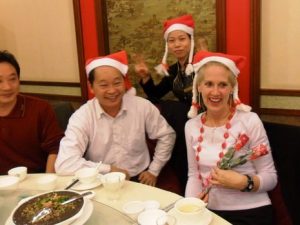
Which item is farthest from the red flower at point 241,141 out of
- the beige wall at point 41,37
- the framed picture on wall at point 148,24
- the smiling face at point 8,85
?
the beige wall at point 41,37

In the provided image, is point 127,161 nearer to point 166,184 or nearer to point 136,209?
point 166,184

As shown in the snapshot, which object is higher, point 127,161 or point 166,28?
point 166,28

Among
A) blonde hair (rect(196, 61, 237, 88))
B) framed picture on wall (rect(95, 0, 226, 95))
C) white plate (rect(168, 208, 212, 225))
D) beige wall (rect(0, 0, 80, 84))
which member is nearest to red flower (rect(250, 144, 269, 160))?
blonde hair (rect(196, 61, 237, 88))

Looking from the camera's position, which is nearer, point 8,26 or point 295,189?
point 295,189

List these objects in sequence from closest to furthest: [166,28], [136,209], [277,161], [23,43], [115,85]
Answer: [136,209] < [277,161] < [115,85] < [166,28] < [23,43]

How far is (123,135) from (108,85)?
1.04 feet

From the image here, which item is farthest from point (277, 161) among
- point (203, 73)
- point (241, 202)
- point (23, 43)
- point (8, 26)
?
point (8, 26)

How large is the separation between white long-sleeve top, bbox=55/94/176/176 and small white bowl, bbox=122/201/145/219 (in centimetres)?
71

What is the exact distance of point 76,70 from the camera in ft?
11.8

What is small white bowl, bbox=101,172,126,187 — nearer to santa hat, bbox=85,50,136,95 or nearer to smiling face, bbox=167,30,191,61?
santa hat, bbox=85,50,136,95

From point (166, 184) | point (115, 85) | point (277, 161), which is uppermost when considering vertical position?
point (115, 85)

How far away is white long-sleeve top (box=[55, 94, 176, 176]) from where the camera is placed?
6.73ft

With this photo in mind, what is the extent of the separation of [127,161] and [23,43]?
239cm

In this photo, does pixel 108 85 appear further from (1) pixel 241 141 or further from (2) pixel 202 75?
(1) pixel 241 141
